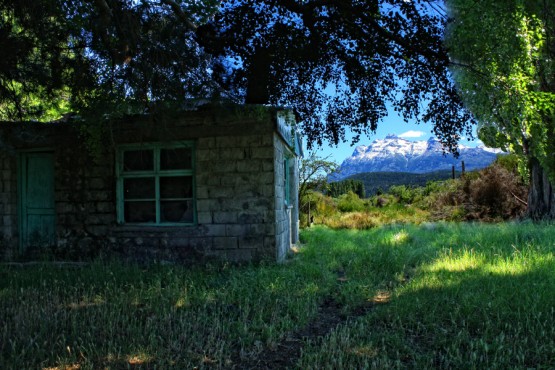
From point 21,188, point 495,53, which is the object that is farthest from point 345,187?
point 21,188

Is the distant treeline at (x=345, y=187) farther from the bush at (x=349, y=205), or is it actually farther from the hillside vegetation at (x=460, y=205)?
the hillside vegetation at (x=460, y=205)

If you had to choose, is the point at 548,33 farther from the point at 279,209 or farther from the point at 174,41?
the point at 174,41

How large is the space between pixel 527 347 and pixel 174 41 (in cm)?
524

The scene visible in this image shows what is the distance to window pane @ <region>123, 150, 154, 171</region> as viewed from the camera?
780 cm

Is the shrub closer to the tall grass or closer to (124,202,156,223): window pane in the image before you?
the tall grass

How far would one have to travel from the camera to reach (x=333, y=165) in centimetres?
1889

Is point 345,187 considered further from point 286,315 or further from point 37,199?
point 286,315

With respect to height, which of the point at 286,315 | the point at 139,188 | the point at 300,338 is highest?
the point at 139,188

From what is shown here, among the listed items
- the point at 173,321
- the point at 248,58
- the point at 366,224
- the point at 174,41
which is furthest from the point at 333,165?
the point at 173,321

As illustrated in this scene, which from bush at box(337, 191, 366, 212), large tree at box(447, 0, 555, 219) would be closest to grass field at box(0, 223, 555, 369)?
large tree at box(447, 0, 555, 219)

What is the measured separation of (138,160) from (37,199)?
8.25ft

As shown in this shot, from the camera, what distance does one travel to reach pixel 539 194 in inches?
603

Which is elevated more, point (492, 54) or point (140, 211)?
point (492, 54)

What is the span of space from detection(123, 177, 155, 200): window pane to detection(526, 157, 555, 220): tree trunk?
1371cm
